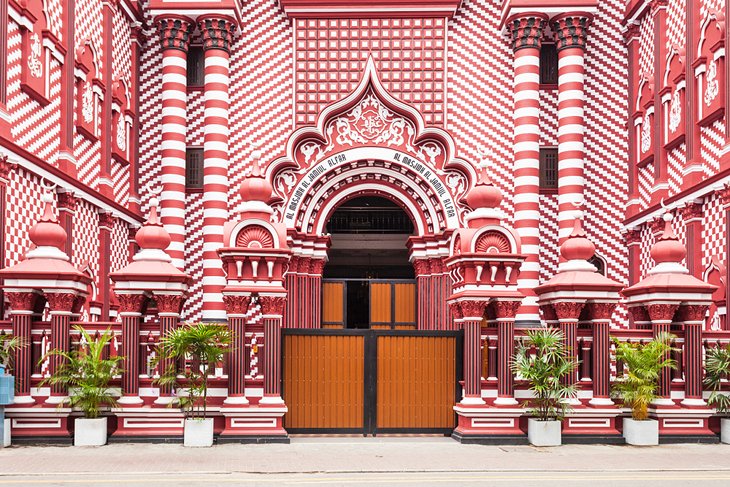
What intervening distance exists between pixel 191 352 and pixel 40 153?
24.1 feet

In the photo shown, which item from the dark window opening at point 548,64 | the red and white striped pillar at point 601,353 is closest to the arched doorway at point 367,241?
the dark window opening at point 548,64

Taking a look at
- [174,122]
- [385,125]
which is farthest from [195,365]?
[385,125]

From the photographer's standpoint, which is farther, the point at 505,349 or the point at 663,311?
the point at 663,311

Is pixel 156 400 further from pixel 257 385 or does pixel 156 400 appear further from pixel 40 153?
pixel 40 153

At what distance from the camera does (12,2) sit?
19.3 meters

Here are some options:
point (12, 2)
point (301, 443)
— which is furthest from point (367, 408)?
point (12, 2)

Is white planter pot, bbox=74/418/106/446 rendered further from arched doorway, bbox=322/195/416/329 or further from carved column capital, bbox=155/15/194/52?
arched doorway, bbox=322/195/416/329

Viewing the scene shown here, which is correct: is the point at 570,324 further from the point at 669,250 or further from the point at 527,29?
the point at 527,29

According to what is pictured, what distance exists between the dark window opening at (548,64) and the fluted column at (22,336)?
1709 centimetres

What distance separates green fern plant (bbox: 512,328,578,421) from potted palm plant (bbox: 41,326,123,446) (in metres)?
7.40

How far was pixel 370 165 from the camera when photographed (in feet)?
88.1

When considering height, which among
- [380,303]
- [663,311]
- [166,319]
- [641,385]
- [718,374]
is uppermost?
[380,303]

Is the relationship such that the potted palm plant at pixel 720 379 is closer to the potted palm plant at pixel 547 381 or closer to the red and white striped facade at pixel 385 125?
the potted palm plant at pixel 547 381

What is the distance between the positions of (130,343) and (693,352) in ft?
34.8
